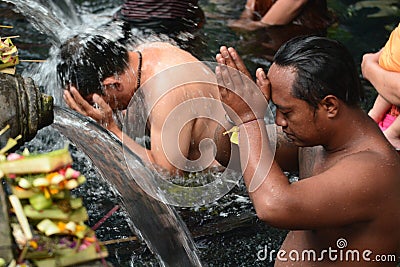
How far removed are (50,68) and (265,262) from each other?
2464 millimetres

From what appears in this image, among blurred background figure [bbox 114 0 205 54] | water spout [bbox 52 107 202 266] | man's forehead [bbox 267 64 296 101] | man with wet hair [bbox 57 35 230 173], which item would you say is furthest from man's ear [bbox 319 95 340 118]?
blurred background figure [bbox 114 0 205 54]

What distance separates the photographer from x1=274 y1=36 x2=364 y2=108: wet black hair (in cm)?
298

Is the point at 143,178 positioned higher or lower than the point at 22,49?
higher

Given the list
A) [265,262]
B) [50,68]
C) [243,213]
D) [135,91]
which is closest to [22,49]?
[50,68]

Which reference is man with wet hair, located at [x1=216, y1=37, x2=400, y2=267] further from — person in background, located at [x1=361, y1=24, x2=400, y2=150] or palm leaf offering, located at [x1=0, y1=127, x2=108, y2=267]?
person in background, located at [x1=361, y1=24, x2=400, y2=150]

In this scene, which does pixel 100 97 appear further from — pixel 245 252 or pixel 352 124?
pixel 352 124

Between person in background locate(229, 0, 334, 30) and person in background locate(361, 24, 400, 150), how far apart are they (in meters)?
2.28

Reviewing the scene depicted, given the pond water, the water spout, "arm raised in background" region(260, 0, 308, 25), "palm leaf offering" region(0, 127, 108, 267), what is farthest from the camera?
"arm raised in background" region(260, 0, 308, 25)

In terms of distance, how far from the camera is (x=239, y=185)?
16.6 ft

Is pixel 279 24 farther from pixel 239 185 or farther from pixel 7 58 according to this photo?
pixel 7 58

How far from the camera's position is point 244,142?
10.1 feet

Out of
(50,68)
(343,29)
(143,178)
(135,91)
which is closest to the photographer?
(143,178)

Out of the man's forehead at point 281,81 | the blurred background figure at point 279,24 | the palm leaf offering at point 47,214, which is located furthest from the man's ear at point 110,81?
the blurred background figure at point 279,24

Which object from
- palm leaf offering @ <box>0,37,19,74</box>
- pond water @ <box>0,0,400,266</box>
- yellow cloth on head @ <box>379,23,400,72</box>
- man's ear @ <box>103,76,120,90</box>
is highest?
palm leaf offering @ <box>0,37,19,74</box>
